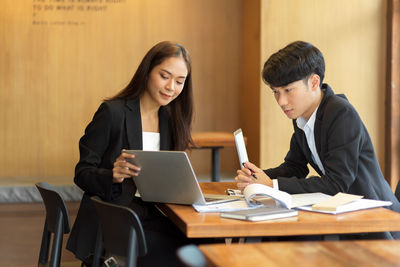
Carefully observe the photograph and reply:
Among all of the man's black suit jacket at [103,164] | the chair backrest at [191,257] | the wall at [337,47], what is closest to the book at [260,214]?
the chair backrest at [191,257]

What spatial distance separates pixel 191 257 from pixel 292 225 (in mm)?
614

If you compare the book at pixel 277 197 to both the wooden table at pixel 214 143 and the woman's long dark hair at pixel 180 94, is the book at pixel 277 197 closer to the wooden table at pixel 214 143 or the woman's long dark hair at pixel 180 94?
the woman's long dark hair at pixel 180 94

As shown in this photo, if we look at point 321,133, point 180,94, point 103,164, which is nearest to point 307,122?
point 321,133

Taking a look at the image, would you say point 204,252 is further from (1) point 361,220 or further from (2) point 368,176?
(2) point 368,176

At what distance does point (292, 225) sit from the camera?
1925 mm

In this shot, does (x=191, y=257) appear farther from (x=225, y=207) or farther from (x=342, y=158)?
(x=342, y=158)

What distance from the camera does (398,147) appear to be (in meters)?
5.15

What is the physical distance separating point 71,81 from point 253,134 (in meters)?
1.72

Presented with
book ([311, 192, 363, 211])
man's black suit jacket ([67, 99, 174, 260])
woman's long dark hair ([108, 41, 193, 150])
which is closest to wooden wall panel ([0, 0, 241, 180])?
woman's long dark hair ([108, 41, 193, 150])

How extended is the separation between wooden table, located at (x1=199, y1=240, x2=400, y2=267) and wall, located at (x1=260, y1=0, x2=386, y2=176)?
3.41 meters

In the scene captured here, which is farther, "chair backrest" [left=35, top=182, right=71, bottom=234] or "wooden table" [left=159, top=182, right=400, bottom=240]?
"chair backrest" [left=35, top=182, right=71, bottom=234]

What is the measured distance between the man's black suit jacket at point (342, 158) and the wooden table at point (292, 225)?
0.30 m

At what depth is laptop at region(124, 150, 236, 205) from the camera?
2.19 meters

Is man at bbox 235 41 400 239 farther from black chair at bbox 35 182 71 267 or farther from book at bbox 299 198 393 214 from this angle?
black chair at bbox 35 182 71 267
